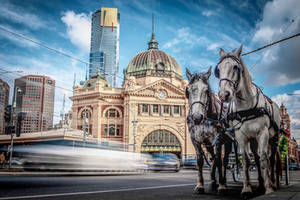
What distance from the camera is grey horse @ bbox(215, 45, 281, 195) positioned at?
4.66m

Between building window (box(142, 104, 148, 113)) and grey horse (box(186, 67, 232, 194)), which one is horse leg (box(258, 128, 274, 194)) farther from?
building window (box(142, 104, 148, 113))

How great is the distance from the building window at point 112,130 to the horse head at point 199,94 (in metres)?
44.2

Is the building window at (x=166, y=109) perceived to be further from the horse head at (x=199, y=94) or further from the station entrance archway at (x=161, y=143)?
the horse head at (x=199, y=94)

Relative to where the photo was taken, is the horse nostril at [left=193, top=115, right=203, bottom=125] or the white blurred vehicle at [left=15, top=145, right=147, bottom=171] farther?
the white blurred vehicle at [left=15, top=145, right=147, bottom=171]

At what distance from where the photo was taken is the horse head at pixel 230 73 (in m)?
4.51

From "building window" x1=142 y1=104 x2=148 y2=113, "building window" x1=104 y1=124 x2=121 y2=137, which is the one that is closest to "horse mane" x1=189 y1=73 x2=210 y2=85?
"building window" x1=142 y1=104 x2=148 y2=113

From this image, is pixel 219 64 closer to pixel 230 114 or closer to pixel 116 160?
pixel 230 114

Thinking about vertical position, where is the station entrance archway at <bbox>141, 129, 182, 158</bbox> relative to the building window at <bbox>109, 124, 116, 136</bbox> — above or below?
below

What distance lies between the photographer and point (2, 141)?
137ft

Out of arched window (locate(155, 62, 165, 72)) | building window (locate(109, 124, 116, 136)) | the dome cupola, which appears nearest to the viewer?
building window (locate(109, 124, 116, 136))

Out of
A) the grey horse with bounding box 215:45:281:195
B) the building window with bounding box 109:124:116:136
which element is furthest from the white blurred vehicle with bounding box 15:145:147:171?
the building window with bounding box 109:124:116:136

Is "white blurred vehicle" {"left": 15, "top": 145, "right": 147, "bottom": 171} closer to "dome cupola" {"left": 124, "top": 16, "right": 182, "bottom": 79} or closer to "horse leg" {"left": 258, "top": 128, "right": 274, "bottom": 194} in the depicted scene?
"horse leg" {"left": 258, "top": 128, "right": 274, "bottom": 194}

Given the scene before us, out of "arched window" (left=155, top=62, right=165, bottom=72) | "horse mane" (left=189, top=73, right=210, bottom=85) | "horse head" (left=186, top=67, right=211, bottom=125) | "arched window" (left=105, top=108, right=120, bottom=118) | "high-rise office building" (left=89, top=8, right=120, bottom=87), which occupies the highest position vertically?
"high-rise office building" (left=89, top=8, right=120, bottom=87)

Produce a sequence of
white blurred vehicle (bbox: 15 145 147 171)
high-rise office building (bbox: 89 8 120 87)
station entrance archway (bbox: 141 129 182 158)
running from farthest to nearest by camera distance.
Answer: high-rise office building (bbox: 89 8 120 87)
station entrance archway (bbox: 141 129 182 158)
white blurred vehicle (bbox: 15 145 147 171)
